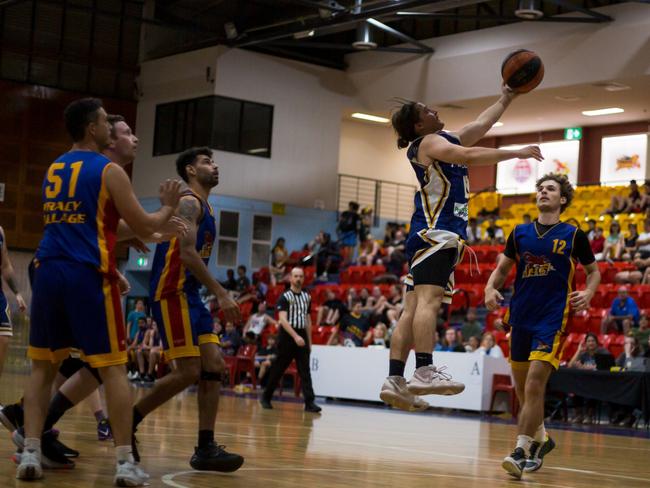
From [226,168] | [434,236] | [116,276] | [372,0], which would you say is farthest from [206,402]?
[226,168]

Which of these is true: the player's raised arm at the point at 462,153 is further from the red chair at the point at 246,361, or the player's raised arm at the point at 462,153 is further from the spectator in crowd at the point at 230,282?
the spectator in crowd at the point at 230,282

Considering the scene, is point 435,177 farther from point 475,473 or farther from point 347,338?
point 347,338

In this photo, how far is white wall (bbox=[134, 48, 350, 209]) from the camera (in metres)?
28.0

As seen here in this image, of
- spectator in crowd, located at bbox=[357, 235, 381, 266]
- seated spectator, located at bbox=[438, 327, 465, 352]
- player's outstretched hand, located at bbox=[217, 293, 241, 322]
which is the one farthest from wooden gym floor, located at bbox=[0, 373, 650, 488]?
spectator in crowd, located at bbox=[357, 235, 381, 266]

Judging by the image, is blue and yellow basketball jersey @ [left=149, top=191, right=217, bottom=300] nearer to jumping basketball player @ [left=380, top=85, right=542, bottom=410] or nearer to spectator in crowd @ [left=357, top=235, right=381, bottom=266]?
jumping basketball player @ [left=380, top=85, right=542, bottom=410]

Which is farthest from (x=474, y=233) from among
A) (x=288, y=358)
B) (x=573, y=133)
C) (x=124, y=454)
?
(x=124, y=454)

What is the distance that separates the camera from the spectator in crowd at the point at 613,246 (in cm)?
2080

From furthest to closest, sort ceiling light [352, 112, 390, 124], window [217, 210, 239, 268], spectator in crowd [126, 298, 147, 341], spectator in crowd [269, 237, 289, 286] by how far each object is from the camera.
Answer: ceiling light [352, 112, 390, 124], window [217, 210, 239, 268], spectator in crowd [269, 237, 289, 286], spectator in crowd [126, 298, 147, 341]

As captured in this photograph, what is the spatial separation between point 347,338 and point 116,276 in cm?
1473

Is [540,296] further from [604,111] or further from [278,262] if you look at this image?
[604,111]

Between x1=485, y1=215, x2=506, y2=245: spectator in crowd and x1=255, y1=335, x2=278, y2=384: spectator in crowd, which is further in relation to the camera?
x1=485, y1=215, x2=506, y2=245: spectator in crowd

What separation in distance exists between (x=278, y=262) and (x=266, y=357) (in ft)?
25.1

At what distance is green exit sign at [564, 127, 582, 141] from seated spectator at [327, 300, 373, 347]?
1134cm

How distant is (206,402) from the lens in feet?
22.2
